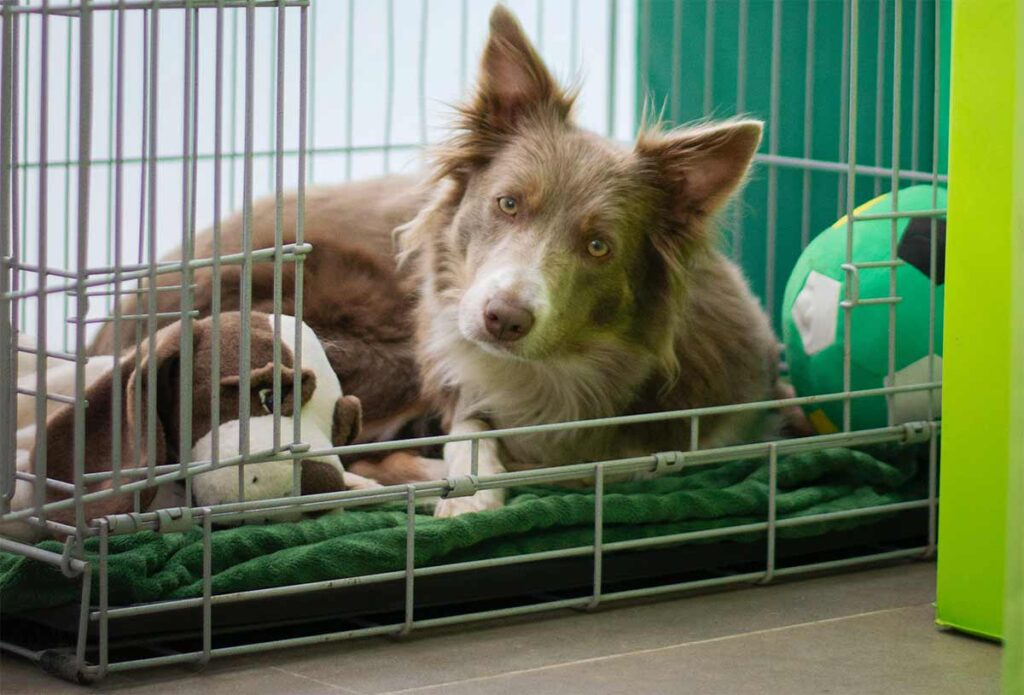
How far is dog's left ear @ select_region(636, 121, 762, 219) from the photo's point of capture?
266 cm

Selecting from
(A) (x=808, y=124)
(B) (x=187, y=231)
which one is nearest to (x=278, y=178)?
(B) (x=187, y=231)

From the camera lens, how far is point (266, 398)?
2332mm

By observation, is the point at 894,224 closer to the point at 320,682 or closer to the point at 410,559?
the point at 410,559

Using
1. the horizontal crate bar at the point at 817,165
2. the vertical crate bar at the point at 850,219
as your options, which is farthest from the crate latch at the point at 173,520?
the horizontal crate bar at the point at 817,165

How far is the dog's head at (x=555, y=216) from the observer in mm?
2633

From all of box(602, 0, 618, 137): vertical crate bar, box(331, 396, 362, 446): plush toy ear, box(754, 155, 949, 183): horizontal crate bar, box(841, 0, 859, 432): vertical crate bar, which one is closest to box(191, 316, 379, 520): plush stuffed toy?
box(331, 396, 362, 446): plush toy ear

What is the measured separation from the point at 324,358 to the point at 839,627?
1.02 m

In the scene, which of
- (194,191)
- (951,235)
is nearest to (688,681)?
(951,235)

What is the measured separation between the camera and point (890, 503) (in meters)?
2.70

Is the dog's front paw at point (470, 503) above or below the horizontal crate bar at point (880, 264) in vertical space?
below

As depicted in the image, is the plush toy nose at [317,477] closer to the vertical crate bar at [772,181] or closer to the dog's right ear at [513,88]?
the dog's right ear at [513,88]

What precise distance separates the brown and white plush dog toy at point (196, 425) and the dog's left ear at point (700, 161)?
0.79 metres

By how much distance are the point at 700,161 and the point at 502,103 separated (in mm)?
415

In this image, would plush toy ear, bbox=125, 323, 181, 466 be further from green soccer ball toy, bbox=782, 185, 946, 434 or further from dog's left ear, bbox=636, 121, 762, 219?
green soccer ball toy, bbox=782, 185, 946, 434
